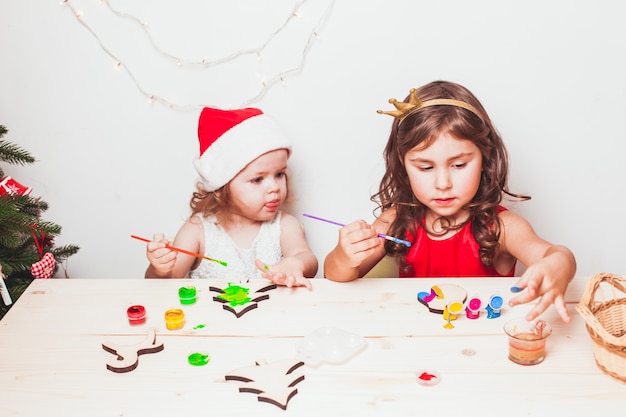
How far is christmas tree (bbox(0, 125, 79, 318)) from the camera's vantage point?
1.42 m

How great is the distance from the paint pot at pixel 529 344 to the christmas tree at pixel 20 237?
106cm

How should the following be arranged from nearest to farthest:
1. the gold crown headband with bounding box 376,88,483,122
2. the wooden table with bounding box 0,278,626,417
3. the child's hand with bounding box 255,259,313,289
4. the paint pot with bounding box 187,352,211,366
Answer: the wooden table with bounding box 0,278,626,417 < the paint pot with bounding box 187,352,211,366 < the child's hand with bounding box 255,259,313,289 < the gold crown headband with bounding box 376,88,483,122

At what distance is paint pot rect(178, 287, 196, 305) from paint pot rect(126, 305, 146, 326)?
0.27 feet

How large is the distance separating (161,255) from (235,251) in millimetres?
330

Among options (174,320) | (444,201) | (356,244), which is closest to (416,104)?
(444,201)

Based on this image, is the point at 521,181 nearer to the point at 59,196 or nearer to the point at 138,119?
the point at 138,119

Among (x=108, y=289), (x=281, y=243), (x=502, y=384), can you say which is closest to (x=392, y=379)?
(x=502, y=384)

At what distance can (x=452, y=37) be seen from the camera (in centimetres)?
165

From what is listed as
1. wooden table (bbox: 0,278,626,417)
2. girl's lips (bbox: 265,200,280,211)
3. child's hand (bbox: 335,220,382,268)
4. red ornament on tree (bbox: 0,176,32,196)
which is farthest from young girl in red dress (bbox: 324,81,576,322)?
red ornament on tree (bbox: 0,176,32,196)

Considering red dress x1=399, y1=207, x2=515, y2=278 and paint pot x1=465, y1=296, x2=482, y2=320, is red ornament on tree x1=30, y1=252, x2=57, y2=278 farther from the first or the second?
paint pot x1=465, y1=296, x2=482, y2=320

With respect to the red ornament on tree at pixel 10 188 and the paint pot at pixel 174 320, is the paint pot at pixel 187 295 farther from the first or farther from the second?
the red ornament on tree at pixel 10 188

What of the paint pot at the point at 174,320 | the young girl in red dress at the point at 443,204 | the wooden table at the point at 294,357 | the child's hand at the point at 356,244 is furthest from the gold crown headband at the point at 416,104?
the paint pot at the point at 174,320

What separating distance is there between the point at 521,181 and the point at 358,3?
68cm

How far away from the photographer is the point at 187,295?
1174mm
